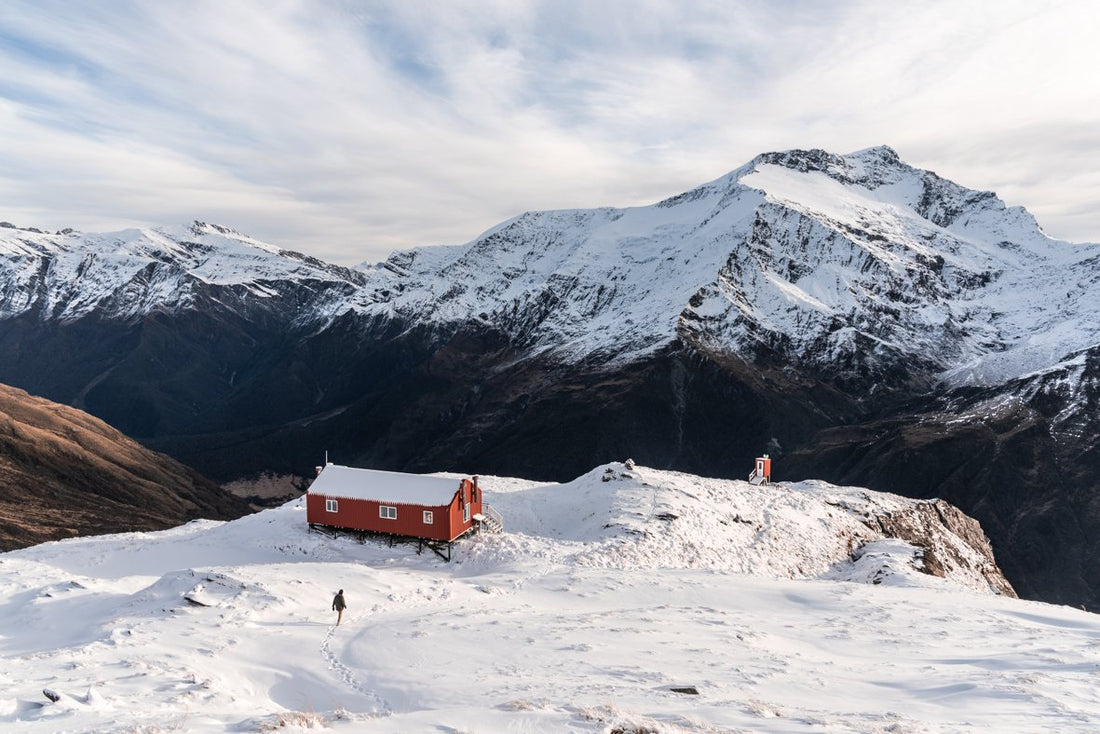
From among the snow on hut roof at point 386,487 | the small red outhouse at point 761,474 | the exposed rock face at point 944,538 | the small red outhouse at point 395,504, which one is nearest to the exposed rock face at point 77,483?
the small red outhouse at point 395,504

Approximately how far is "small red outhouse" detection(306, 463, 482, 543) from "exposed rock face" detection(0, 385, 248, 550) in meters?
25.9

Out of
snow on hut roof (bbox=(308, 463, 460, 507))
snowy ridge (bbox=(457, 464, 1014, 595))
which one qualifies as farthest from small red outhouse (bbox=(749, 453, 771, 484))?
snow on hut roof (bbox=(308, 463, 460, 507))

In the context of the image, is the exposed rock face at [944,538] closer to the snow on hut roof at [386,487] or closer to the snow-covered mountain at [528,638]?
the snow-covered mountain at [528,638]

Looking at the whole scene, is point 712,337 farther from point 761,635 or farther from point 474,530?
point 761,635

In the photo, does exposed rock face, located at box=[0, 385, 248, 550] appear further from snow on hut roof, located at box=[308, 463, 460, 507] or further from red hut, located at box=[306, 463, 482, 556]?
snow on hut roof, located at box=[308, 463, 460, 507]

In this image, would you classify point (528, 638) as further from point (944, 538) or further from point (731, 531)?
point (944, 538)

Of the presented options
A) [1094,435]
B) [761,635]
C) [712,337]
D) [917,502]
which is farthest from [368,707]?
[712,337]

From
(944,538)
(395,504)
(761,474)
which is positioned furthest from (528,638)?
(944,538)

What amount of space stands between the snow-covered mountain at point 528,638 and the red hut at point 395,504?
1.50 meters

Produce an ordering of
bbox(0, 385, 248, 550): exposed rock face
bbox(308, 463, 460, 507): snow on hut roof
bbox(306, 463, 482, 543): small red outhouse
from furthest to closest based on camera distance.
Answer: bbox(0, 385, 248, 550): exposed rock face
bbox(308, 463, 460, 507): snow on hut roof
bbox(306, 463, 482, 543): small red outhouse

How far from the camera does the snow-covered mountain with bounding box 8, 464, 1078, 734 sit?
49.5ft

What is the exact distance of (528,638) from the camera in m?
23.2

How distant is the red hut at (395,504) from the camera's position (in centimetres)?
4100

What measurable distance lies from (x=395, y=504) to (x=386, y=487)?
1.86 meters
